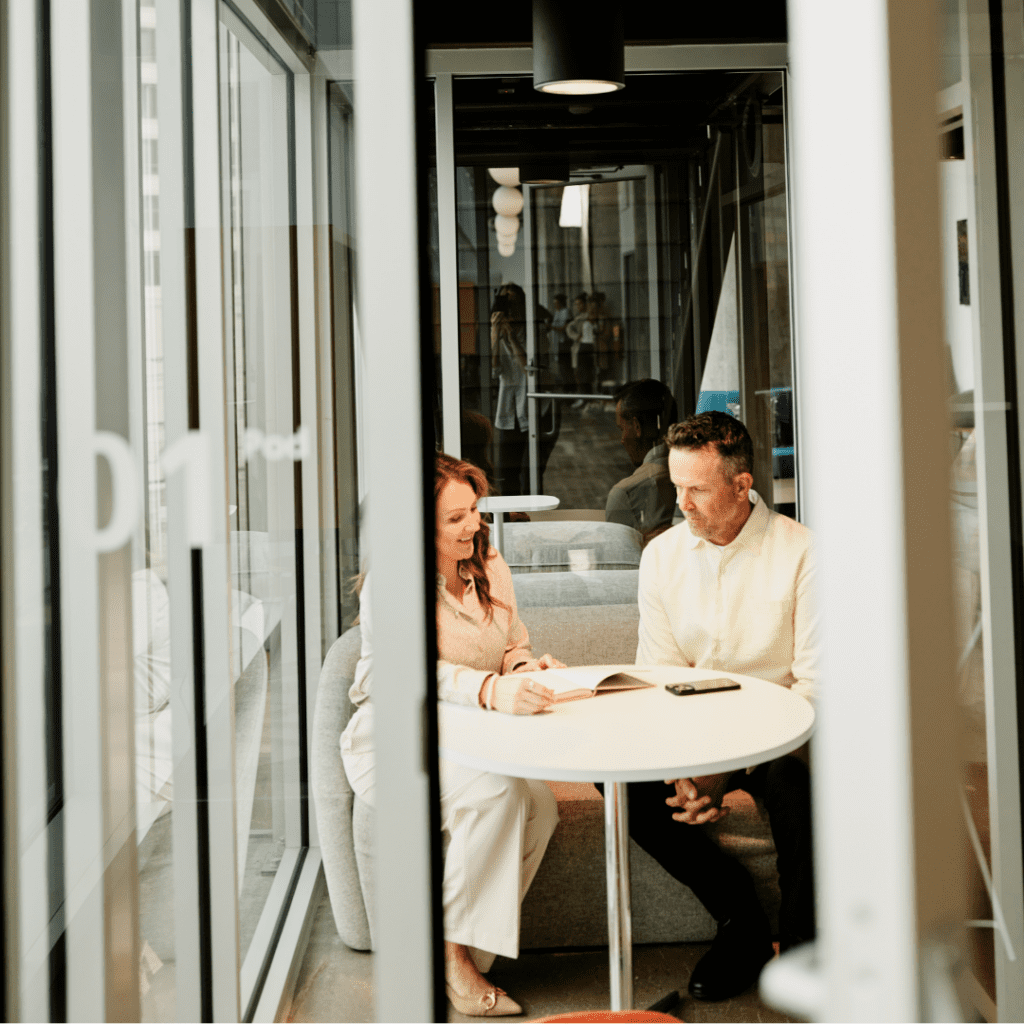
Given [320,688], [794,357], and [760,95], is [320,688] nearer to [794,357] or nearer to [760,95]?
[794,357]

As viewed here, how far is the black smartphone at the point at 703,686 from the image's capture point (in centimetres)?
233

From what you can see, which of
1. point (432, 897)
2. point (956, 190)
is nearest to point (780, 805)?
point (432, 897)

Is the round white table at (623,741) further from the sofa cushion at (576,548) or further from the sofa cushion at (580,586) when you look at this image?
the sofa cushion at (576,548)

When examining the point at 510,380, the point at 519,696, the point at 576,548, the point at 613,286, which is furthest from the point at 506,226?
the point at 519,696

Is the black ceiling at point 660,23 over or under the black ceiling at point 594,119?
over

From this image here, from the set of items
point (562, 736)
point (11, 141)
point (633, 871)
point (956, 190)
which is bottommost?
point (633, 871)

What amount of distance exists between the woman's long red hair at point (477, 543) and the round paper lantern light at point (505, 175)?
6.92 feet

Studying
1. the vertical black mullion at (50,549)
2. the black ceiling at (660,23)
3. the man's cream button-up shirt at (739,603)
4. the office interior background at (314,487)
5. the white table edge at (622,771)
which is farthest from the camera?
the black ceiling at (660,23)

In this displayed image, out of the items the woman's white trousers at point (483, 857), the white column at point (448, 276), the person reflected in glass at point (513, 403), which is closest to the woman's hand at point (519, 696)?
the woman's white trousers at point (483, 857)

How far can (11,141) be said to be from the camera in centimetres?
123

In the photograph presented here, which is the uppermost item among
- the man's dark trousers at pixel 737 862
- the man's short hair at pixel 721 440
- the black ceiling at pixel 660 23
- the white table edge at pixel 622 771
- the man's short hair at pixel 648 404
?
the black ceiling at pixel 660 23

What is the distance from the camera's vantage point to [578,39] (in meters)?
3.20

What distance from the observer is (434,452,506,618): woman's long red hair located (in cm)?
239

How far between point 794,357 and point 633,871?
7.48 ft
